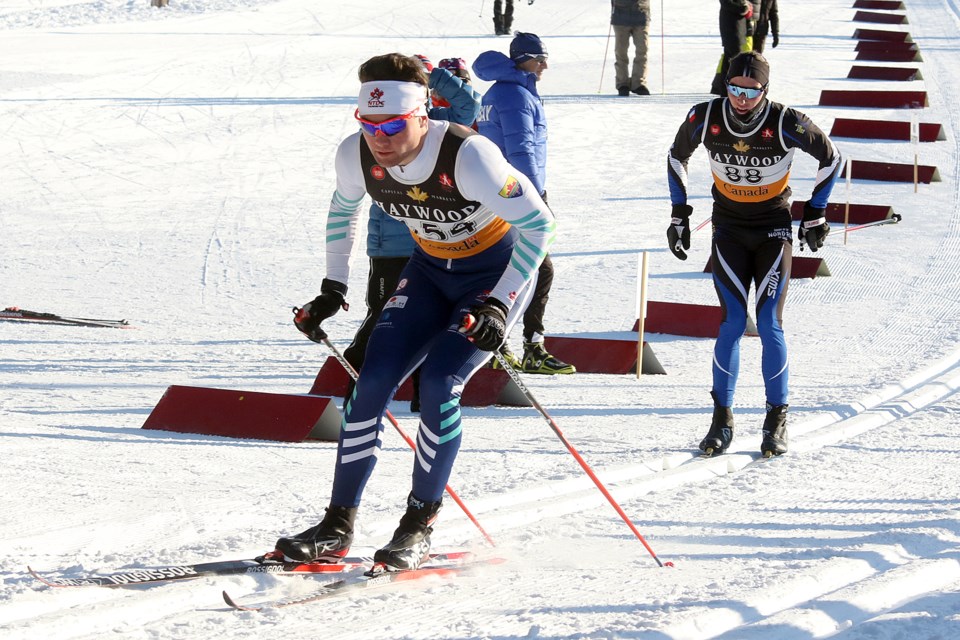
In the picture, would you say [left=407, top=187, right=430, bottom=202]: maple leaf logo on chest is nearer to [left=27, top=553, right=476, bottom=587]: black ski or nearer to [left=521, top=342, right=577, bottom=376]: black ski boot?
[left=27, top=553, right=476, bottom=587]: black ski

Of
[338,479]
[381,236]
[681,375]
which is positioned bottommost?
[681,375]

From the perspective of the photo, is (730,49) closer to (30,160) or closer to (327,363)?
(30,160)

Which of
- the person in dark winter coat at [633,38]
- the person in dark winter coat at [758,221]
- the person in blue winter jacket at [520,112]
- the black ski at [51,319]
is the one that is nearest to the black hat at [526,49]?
the person in blue winter jacket at [520,112]

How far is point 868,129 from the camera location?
53.0ft

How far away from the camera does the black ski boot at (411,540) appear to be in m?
3.94

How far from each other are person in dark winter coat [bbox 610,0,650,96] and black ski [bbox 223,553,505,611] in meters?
13.4

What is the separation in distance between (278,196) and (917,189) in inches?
262

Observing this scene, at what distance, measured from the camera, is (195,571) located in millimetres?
3777

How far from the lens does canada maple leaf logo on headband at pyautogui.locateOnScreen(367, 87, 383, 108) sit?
12.7ft

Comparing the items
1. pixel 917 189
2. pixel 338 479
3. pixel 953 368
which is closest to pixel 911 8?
pixel 917 189

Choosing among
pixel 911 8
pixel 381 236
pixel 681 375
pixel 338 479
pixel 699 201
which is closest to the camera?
pixel 338 479

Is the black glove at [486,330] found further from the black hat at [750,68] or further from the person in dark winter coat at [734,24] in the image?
the person in dark winter coat at [734,24]

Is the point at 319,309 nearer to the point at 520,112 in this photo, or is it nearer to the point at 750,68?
the point at 750,68

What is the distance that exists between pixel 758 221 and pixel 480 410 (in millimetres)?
1746
